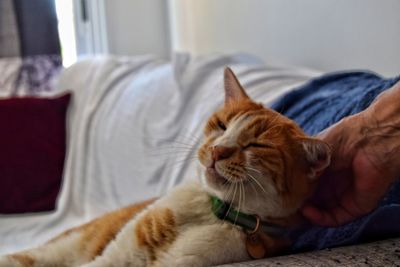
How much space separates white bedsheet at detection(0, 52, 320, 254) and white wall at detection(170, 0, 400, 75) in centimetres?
12

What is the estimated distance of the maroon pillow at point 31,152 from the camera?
75.9 inches

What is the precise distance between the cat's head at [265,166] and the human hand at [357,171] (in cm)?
4

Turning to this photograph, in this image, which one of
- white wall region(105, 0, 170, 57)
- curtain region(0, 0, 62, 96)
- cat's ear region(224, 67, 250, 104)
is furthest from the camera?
white wall region(105, 0, 170, 57)

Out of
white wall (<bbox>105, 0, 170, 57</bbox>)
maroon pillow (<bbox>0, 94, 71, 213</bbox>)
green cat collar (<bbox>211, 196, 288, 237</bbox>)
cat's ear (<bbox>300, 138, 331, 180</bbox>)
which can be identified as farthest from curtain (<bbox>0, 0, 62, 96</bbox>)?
cat's ear (<bbox>300, 138, 331, 180</bbox>)

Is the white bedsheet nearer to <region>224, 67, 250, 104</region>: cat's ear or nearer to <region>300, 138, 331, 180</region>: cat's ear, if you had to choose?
<region>224, 67, 250, 104</region>: cat's ear

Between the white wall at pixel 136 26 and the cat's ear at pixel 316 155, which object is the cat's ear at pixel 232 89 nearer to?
the cat's ear at pixel 316 155

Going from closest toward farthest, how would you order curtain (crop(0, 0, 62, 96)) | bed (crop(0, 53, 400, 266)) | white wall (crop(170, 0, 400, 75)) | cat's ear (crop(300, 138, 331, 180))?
1. cat's ear (crop(300, 138, 331, 180))
2. white wall (crop(170, 0, 400, 75))
3. bed (crop(0, 53, 400, 266))
4. curtain (crop(0, 0, 62, 96))

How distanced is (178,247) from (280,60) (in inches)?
50.4

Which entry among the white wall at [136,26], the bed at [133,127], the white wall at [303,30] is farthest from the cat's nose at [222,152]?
the white wall at [136,26]

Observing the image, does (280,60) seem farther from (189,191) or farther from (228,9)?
(189,191)

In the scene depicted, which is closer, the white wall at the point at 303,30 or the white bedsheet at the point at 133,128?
the white wall at the point at 303,30

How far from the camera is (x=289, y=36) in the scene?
189cm

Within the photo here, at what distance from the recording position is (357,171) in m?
0.81

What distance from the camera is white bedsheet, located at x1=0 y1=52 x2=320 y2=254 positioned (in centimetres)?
161
